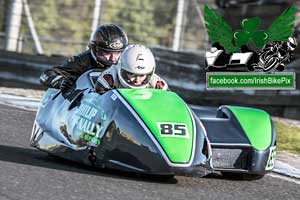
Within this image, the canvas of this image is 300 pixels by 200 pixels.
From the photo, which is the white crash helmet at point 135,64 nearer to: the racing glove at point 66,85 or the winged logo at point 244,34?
the racing glove at point 66,85

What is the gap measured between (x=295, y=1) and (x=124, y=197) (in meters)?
12.4

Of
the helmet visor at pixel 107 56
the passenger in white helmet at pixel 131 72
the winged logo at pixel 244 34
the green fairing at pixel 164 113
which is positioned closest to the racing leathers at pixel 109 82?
the passenger in white helmet at pixel 131 72

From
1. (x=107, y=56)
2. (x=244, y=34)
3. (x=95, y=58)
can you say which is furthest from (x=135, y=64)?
(x=244, y=34)

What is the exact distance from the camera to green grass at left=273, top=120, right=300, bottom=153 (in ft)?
32.7

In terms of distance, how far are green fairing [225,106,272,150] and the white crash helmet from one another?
0.87 m

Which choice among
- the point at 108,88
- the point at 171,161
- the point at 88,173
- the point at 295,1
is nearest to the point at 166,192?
the point at 171,161

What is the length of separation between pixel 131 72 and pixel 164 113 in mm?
567

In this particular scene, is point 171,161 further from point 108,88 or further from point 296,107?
point 296,107

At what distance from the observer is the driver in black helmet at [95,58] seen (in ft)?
26.3

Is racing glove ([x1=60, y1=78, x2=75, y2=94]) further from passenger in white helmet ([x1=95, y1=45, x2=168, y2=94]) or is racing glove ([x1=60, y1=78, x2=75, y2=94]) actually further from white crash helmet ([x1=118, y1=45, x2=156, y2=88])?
white crash helmet ([x1=118, y1=45, x2=156, y2=88])

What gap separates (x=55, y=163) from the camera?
7.43m

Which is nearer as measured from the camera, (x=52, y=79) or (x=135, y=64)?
(x=135, y=64)

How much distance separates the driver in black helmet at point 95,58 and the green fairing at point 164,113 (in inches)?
43.0

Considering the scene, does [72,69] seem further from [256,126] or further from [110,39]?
[256,126]
